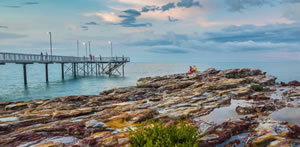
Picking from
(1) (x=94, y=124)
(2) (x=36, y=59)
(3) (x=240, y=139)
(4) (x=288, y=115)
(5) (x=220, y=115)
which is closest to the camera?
(3) (x=240, y=139)

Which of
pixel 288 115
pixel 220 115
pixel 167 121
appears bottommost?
pixel 167 121

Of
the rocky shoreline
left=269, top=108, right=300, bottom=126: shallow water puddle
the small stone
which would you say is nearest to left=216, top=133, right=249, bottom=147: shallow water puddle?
the rocky shoreline

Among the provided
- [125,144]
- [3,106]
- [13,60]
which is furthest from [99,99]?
[13,60]

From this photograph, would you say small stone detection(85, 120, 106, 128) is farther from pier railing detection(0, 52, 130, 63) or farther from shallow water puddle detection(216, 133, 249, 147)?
pier railing detection(0, 52, 130, 63)

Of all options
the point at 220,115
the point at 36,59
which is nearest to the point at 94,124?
the point at 220,115

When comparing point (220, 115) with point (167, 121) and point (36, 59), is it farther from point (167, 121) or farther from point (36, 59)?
point (36, 59)

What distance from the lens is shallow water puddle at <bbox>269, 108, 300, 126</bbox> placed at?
9804mm

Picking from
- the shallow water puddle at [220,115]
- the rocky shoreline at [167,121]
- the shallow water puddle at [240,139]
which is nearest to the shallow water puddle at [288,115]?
the rocky shoreline at [167,121]

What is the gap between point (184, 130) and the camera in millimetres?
6164

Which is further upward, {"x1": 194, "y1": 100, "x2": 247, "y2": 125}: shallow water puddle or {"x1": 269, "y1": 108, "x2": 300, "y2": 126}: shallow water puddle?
{"x1": 269, "y1": 108, "x2": 300, "y2": 126}: shallow water puddle

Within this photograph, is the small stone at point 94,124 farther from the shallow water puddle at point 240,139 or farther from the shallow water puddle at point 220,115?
the shallow water puddle at point 240,139

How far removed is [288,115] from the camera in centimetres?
1059

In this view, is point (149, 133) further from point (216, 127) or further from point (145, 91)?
point (145, 91)

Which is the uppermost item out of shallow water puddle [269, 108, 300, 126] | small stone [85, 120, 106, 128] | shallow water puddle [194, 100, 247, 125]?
shallow water puddle [269, 108, 300, 126]
